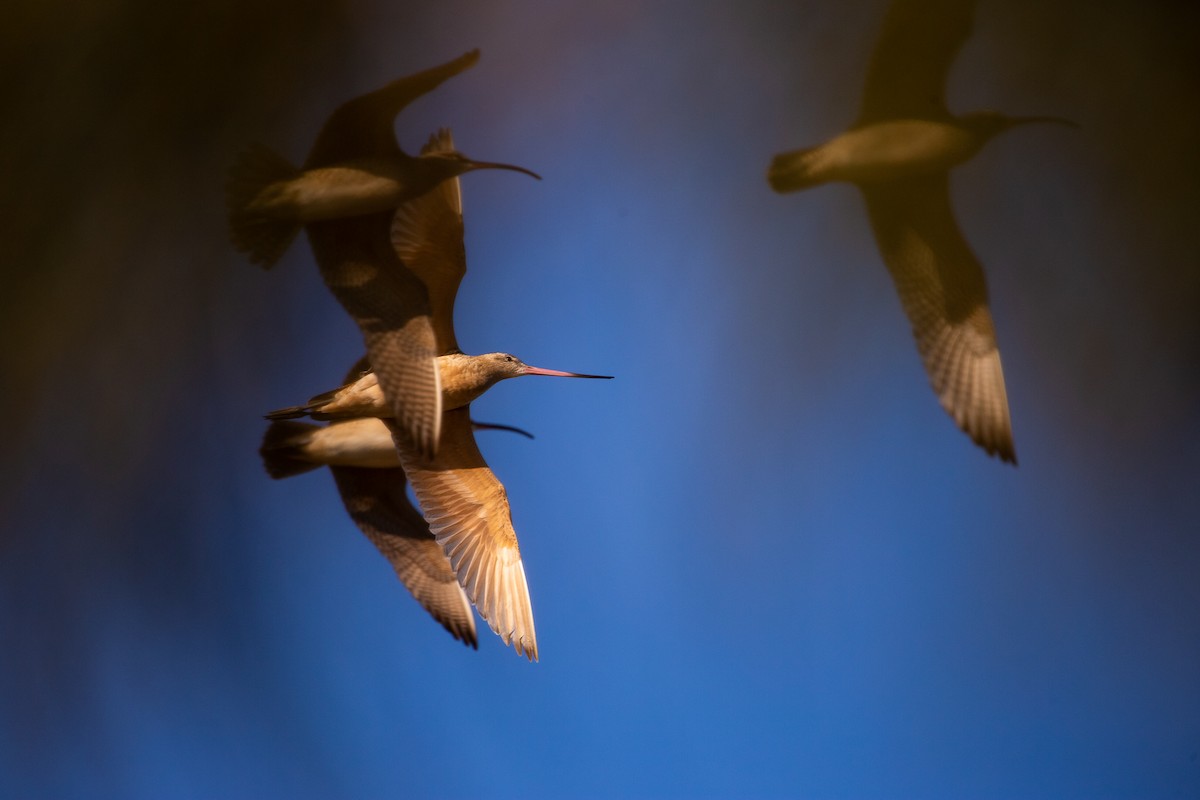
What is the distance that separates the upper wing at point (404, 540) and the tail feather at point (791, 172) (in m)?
0.83

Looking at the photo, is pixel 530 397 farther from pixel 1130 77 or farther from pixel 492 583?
pixel 1130 77

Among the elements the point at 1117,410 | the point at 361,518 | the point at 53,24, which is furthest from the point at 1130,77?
the point at 53,24

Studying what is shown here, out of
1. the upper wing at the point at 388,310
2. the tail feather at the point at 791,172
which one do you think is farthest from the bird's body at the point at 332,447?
the tail feather at the point at 791,172

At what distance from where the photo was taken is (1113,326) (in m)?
1.52

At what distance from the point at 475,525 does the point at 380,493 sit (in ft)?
Answer: 0.84

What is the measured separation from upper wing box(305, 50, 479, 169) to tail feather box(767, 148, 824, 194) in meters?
0.62

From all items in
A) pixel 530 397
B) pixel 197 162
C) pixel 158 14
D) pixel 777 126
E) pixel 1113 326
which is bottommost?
pixel 1113 326

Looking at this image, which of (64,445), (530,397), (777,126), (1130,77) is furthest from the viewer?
(64,445)

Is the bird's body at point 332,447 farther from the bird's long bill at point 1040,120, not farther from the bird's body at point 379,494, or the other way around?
the bird's long bill at point 1040,120

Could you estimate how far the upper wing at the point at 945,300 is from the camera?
58.7 inches

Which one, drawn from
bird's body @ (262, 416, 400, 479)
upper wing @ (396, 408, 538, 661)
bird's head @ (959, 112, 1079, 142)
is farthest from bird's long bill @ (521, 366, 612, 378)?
bird's head @ (959, 112, 1079, 142)

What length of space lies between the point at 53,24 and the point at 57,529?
1000 mm

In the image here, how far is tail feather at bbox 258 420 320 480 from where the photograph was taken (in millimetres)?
1655

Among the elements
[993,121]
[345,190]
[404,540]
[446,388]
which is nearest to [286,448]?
[404,540]
